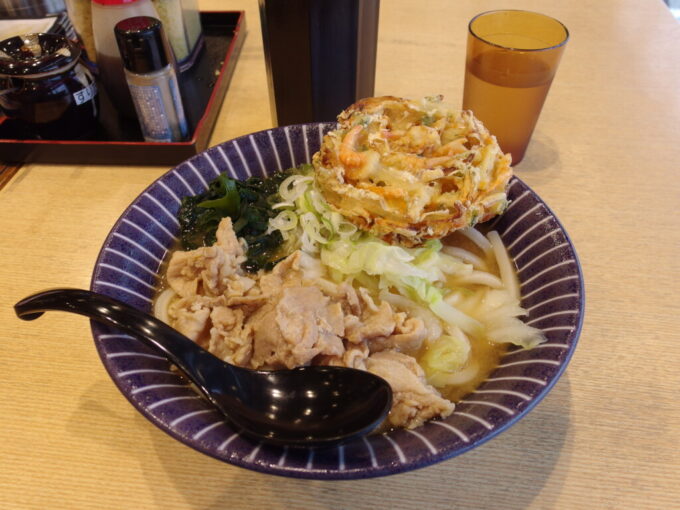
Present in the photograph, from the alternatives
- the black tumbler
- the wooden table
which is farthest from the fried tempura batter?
the wooden table

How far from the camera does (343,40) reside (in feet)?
4.93

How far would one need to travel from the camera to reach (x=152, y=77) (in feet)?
5.01

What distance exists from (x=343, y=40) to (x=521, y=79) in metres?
0.57

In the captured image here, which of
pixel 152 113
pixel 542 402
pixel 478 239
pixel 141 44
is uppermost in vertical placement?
pixel 141 44

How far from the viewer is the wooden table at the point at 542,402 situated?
93cm

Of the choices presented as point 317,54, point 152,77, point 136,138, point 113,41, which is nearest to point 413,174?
point 317,54

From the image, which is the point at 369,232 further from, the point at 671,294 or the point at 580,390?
the point at 671,294

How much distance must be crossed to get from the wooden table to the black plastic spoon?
0.17m

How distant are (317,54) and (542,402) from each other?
1.18m

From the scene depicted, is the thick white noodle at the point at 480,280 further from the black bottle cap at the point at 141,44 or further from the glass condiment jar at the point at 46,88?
the glass condiment jar at the point at 46,88

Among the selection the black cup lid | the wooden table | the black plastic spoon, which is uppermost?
the black cup lid

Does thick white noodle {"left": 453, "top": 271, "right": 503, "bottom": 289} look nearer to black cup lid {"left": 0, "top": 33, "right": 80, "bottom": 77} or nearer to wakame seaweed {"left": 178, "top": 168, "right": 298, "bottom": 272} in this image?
wakame seaweed {"left": 178, "top": 168, "right": 298, "bottom": 272}

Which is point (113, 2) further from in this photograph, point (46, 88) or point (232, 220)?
point (232, 220)

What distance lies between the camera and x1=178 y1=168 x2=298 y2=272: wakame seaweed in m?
1.29
